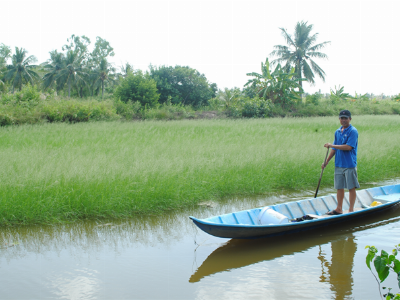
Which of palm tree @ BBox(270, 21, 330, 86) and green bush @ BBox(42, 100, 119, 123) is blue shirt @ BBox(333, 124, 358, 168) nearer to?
green bush @ BBox(42, 100, 119, 123)

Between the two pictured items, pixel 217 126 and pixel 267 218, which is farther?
pixel 217 126

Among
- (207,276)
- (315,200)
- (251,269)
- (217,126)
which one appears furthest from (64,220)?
(217,126)

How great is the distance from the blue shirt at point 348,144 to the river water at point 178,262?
3.50 ft

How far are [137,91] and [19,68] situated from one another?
23.7 metres

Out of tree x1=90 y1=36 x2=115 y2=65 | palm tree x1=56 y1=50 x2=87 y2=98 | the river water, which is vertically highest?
tree x1=90 y1=36 x2=115 y2=65

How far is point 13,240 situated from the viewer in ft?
16.1

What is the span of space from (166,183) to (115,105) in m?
17.4

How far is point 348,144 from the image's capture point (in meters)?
5.35

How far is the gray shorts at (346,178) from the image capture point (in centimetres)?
545

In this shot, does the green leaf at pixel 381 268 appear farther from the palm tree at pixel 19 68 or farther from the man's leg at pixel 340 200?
the palm tree at pixel 19 68

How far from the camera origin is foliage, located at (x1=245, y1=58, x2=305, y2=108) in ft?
94.5

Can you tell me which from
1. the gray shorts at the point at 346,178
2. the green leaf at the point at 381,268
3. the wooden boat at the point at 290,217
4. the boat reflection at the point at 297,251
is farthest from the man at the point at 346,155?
the green leaf at the point at 381,268

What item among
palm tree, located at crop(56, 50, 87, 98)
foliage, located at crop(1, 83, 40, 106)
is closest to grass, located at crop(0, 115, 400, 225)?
foliage, located at crop(1, 83, 40, 106)

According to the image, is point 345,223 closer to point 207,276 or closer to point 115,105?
point 207,276
